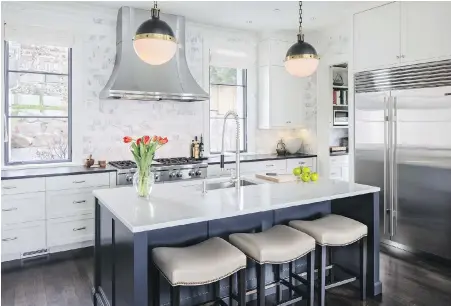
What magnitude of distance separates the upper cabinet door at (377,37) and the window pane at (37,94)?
11.8 ft

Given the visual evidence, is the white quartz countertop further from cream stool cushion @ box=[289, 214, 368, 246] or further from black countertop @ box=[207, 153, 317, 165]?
black countertop @ box=[207, 153, 317, 165]

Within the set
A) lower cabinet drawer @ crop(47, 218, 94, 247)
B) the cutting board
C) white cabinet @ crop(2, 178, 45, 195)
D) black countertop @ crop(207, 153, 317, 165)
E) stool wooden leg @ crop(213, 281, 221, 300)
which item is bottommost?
stool wooden leg @ crop(213, 281, 221, 300)

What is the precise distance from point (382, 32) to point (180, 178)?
2888 mm

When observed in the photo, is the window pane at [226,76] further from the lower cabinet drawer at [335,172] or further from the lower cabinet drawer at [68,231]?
the lower cabinet drawer at [68,231]

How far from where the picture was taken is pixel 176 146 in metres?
5.01

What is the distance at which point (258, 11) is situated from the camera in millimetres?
4570

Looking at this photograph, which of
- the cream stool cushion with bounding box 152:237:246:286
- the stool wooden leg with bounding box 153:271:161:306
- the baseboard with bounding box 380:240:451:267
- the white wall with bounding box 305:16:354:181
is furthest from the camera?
the white wall with bounding box 305:16:354:181

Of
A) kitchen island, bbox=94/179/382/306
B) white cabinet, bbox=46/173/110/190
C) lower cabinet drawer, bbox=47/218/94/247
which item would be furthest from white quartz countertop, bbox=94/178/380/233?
lower cabinet drawer, bbox=47/218/94/247

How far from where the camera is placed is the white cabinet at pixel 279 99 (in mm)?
5430

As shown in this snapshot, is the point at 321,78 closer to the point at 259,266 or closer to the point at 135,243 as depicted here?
the point at 259,266

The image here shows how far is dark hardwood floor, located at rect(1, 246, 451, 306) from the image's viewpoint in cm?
280

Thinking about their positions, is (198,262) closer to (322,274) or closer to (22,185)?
(322,274)

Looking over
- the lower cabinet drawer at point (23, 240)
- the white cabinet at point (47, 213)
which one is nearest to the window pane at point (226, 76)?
the white cabinet at point (47, 213)

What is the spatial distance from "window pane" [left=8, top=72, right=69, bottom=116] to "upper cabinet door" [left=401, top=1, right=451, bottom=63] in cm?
395
